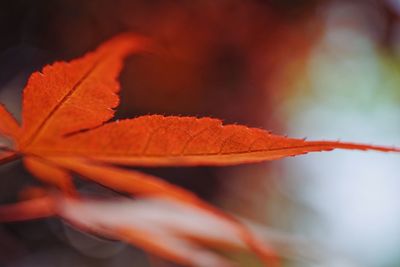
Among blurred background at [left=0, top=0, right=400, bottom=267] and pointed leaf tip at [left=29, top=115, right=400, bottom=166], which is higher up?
blurred background at [left=0, top=0, right=400, bottom=267]

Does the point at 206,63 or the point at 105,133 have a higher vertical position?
the point at 206,63

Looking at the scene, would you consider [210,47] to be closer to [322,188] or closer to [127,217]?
[127,217]

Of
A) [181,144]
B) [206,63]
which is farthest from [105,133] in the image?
[206,63]

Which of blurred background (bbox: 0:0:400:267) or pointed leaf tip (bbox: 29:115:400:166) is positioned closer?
pointed leaf tip (bbox: 29:115:400:166)

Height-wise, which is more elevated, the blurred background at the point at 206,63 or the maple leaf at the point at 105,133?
the blurred background at the point at 206,63

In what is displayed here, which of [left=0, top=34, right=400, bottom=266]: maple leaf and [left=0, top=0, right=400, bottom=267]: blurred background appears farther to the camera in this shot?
[left=0, top=0, right=400, bottom=267]: blurred background

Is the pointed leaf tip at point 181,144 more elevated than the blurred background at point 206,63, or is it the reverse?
the blurred background at point 206,63

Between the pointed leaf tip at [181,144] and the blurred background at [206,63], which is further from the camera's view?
the blurred background at [206,63]

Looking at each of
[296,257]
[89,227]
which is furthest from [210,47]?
[89,227]

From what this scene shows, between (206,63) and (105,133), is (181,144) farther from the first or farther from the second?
(206,63)

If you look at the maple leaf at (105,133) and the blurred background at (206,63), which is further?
the blurred background at (206,63)

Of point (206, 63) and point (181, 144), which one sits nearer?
point (181, 144)
